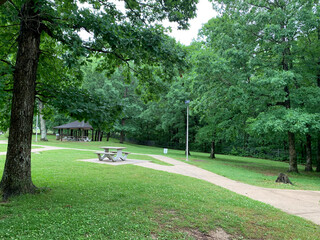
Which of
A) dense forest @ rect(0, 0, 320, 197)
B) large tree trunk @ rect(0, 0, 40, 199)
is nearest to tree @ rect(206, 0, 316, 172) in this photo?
dense forest @ rect(0, 0, 320, 197)

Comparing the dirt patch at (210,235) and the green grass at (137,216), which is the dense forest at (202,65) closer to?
the green grass at (137,216)

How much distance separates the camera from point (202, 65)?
1530cm

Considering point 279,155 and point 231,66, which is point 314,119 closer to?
point 231,66

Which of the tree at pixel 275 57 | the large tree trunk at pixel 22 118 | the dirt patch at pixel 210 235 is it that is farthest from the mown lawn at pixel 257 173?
the large tree trunk at pixel 22 118

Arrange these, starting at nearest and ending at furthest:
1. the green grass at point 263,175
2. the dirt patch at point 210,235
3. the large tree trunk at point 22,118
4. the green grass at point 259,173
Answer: the dirt patch at point 210,235 < the large tree trunk at point 22,118 < the green grass at point 263,175 < the green grass at point 259,173

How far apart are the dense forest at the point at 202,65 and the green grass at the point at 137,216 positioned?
1877 mm

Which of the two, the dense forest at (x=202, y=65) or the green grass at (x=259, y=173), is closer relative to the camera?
the dense forest at (x=202, y=65)

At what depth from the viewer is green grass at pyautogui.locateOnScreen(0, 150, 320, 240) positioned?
3.89 meters

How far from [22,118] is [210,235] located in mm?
5039

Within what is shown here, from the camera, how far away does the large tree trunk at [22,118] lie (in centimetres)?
559

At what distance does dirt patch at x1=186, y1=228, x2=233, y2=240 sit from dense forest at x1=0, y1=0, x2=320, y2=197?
3.01 metres

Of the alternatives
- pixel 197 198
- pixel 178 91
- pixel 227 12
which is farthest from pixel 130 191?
pixel 178 91

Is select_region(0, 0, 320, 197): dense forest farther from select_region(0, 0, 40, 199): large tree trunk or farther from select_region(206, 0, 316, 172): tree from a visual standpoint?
select_region(0, 0, 40, 199): large tree trunk

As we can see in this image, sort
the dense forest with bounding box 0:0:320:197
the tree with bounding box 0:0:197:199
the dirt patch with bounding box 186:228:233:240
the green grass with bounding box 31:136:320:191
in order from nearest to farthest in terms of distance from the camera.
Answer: the dirt patch with bounding box 186:228:233:240 < the tree with bounding box 0:0:197:199 < the dense forest with bounding box 0:0:320:197 < the green grass with bounding box 31:136:320:191
